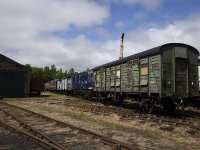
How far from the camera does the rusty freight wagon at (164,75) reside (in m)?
16.1

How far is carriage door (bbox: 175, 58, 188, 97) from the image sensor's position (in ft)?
53.8

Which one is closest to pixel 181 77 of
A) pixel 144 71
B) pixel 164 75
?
pixel 164 75

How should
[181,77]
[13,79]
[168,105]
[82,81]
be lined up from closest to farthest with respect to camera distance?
1. [181,77]
2. [168,105]
3. [82,81]
4. [13,79]

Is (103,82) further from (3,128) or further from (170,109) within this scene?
(3,128)

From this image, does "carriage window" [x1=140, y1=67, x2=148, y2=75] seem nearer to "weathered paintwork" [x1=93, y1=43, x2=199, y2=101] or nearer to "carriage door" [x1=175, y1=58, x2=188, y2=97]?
"weathered paintwork" [x1=93, y1=43, x2=199, y2=101]

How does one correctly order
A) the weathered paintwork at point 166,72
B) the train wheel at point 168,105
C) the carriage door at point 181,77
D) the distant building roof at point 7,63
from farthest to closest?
the distant building roof at point 7,63
the train wheel at point 168,105
the carriage door at point 181,77
the weathered paintwork at point 166,72

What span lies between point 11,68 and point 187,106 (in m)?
26.4

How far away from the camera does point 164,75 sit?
15992mm

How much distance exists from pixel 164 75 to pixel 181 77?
1296 mm

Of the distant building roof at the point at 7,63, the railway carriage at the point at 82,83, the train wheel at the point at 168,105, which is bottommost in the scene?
the train wheel at the point at 168,105

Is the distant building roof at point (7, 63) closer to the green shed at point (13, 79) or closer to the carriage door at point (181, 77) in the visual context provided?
A: the green shed at point (13, 79)

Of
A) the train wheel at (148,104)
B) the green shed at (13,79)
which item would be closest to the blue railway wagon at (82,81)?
the green shed at (13,79)

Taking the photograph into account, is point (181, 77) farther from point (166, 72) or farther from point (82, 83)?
point (82, 83)

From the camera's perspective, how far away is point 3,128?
11.7m
